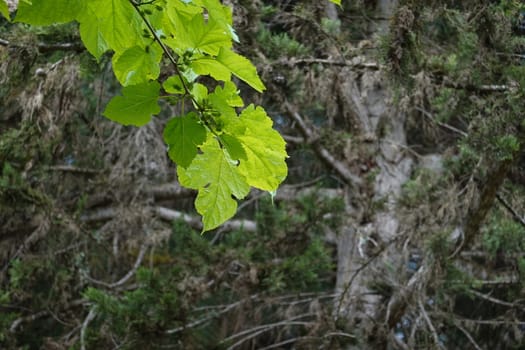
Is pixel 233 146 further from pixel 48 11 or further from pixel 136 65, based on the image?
pixel 48 11

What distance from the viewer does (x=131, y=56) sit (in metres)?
1.13

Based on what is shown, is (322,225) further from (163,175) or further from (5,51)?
(5,51)

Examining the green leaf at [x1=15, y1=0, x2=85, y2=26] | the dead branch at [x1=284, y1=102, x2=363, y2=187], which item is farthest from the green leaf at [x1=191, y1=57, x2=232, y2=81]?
the dead branch at [x1=284, y1=102, x2=363, y2=187]

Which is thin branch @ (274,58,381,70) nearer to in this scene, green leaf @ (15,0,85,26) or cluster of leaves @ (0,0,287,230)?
cluster of leaves @ (0,0,287,230)

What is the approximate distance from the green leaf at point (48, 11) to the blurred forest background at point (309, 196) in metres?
1.96

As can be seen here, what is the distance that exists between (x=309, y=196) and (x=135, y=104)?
3431mm

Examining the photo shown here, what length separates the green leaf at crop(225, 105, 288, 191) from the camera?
113 centimetres

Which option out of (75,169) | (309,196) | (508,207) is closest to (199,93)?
(508,207)

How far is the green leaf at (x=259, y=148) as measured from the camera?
1.13m

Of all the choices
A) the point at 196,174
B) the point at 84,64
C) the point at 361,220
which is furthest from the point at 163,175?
the point at 196,174

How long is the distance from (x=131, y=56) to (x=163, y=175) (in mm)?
4032

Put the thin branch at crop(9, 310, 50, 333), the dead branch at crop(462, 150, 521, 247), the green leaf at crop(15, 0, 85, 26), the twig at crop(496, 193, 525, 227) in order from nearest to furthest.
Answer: the green leaf at crop(15, 0, 85, 26)
the dead branch at crop(462, 150, 521, 247)
the twig at crop(496, 193, 525, 227)
the thin branch at crop(9, 310, 50, 333)

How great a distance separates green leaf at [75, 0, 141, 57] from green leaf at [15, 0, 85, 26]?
0.04m

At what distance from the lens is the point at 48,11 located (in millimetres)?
1037
